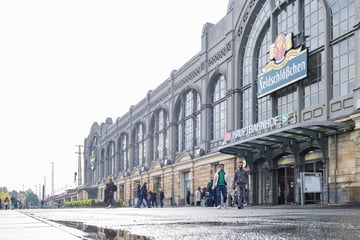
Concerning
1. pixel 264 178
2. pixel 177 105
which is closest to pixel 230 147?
pixel 264 178

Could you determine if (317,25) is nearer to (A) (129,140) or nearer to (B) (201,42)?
(B) (201,42)

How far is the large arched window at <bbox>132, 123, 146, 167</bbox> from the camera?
5762cm

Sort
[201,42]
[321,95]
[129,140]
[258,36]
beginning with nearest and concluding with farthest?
[321,95]
[258,36]
[201,42]
[129,140]

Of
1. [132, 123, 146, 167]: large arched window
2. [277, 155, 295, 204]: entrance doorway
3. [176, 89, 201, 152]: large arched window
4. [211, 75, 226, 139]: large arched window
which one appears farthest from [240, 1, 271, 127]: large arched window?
[132, 123, 146, 167]: large arched window

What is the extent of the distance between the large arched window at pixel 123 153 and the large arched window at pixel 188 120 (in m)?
19.9

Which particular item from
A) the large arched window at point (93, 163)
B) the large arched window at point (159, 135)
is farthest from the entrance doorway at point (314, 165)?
the large arched window at point (93, 163)

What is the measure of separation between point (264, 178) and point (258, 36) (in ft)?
29.5

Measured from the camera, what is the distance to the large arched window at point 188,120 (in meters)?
41.3

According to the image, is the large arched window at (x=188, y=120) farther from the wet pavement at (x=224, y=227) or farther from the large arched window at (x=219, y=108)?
the wet pavement at (x=224, y=227)

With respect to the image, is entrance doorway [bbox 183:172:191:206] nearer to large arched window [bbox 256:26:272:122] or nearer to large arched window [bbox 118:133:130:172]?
large arched window [bbox 256:26:272:122]

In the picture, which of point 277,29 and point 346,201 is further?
point 277,29

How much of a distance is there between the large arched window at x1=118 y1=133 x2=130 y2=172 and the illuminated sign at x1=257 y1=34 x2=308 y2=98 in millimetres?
37103

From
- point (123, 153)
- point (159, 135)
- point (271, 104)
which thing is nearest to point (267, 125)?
point (271, 104)

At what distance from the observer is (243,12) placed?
33.2m
